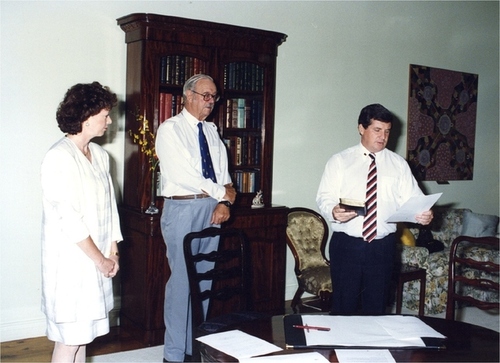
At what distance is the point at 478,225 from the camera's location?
5.54 metres

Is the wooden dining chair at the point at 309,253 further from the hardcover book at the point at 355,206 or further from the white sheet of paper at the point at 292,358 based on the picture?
the white sheet of paper at the point at 292,358

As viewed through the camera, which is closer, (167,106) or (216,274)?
(216,274)

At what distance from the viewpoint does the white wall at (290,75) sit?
3.73 metres

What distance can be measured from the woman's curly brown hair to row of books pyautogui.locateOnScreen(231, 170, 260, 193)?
1.87m

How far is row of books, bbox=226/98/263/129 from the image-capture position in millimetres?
4328

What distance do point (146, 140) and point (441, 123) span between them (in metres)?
3.67

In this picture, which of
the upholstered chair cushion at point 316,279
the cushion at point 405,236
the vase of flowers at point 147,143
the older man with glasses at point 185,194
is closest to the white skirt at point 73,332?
the older man with glasses at point 185,194

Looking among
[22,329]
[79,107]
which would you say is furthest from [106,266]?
[22,329]

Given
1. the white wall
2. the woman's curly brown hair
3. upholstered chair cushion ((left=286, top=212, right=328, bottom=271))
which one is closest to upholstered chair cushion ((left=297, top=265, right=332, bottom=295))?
upholstered chair cushion ((left=286, top=212, right=328, bottom=271))

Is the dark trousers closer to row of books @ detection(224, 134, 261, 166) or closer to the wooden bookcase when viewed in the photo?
the wooden bookcase

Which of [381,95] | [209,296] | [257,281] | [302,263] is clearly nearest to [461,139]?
[381,95]

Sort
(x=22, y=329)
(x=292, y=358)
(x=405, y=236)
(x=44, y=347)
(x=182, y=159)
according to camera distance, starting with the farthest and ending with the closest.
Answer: (x=405, y=236), (x=22, y=329), (x=44, y=347), (x=182, y=159), (x=292, y=358)

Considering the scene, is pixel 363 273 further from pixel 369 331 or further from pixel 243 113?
pixel 243 113

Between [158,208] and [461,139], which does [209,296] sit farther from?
[461,139]
